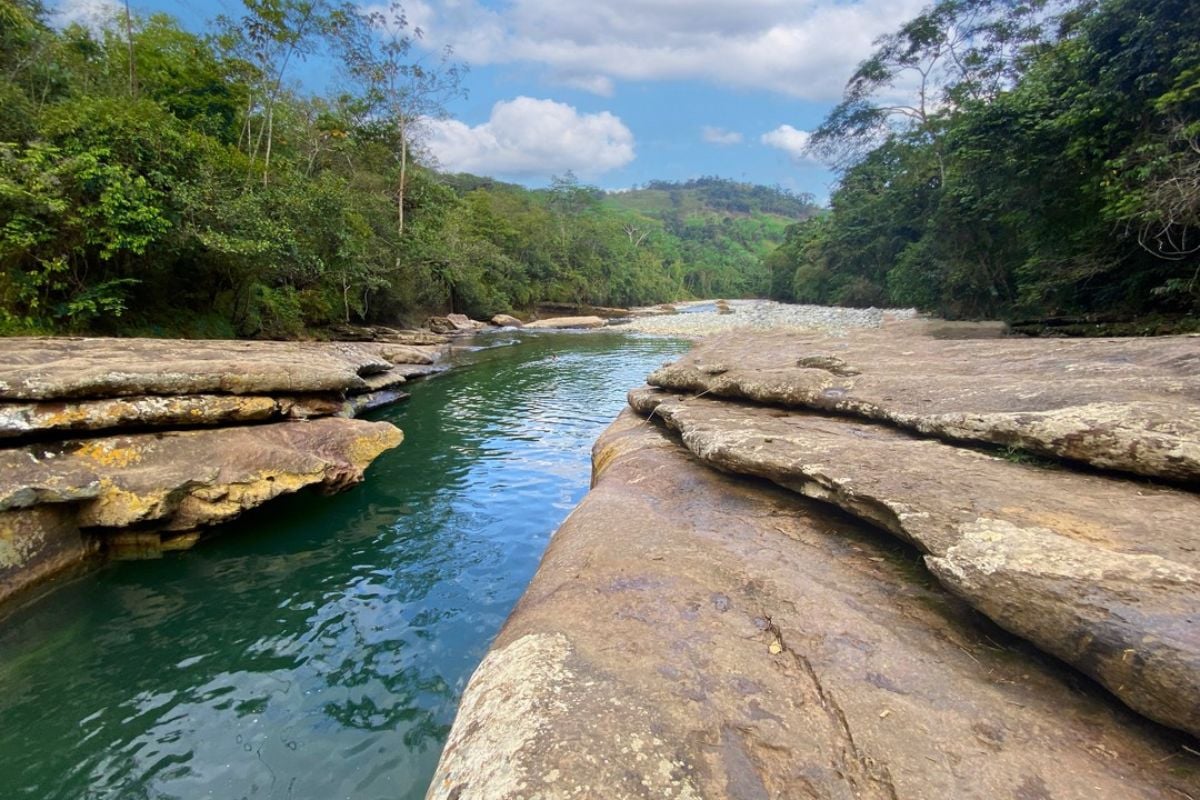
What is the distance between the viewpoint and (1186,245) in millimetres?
12836

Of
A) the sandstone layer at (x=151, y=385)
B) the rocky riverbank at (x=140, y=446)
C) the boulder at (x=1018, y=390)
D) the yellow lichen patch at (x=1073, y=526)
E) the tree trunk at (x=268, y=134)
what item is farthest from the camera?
the tree trunk at (x=268, y=134)

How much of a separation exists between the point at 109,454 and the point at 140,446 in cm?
30

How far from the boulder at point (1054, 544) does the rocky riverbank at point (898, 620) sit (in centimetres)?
1

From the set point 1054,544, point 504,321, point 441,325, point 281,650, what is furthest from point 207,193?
point 504,321

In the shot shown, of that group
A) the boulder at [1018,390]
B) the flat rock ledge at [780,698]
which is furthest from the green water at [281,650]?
the boulder at [1018,390]

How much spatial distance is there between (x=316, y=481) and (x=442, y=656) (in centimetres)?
375

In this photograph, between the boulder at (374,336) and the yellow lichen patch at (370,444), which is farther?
the boulder at (374,336)

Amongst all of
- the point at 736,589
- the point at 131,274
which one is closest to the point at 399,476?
the point at 736,589

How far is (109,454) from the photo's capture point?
6055mm

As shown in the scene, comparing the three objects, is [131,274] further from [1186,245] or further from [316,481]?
[1186,245]

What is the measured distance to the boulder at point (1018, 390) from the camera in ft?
11.4

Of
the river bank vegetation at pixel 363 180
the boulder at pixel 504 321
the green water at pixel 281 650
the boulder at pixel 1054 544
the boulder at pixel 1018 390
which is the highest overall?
the river bank vegetation at pixel 363 180

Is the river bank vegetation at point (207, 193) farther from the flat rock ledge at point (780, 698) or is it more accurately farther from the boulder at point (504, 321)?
the flat rock ledge at point (780, 698)

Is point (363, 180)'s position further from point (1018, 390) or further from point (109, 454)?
point (1018, 390)
